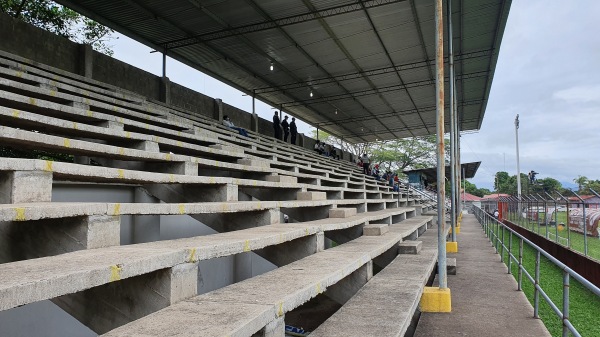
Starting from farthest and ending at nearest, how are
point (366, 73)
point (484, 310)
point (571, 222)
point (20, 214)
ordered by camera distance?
1. point (366, 73)
2. point (571, 222)
3. point (484, 310)
4. point (20, 214)

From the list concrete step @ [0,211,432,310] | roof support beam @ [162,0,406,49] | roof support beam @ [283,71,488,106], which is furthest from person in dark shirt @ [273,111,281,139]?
concrete step @ [0,211,432,310]

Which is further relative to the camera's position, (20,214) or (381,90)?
(381,90)

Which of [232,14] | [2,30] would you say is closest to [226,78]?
[232,14]

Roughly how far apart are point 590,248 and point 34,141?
434 inches

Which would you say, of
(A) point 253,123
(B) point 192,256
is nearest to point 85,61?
(A) point 253,123

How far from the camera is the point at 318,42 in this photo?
14430 mm

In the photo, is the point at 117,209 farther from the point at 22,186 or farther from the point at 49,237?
the point at 22,186

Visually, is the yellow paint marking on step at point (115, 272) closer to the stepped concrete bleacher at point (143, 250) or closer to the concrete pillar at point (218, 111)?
the stepped concrete bleacher at point (143, 250)

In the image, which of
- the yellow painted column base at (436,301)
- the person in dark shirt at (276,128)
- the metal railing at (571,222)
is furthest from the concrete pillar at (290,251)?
the person in dark shirt at (276,128)

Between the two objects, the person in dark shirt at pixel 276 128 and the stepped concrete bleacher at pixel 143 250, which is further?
the person in dark shirt at pixel 276 128

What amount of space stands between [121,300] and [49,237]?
64cm

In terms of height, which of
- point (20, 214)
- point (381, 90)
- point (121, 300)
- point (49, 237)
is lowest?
point (121, 300)

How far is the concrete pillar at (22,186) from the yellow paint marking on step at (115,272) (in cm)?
102

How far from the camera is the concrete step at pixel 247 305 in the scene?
75.2 inches
